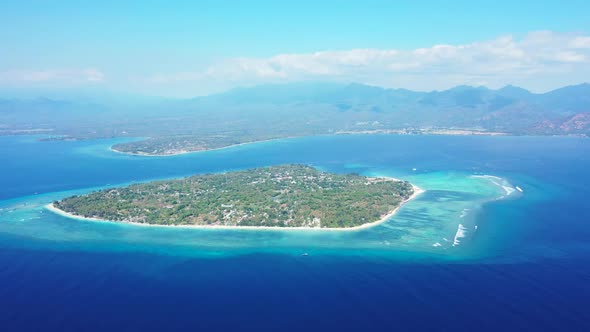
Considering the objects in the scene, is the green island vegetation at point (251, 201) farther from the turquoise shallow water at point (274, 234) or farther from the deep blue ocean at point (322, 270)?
the deep blue ocean at point (322, 270)

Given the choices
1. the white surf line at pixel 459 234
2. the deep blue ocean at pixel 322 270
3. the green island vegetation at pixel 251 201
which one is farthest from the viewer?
the green island vegetation at pixel 251 201

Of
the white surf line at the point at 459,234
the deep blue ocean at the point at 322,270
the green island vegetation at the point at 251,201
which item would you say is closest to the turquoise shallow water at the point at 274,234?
the white surf line at the point at 459,234

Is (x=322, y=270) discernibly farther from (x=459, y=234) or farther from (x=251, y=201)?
(x=251, y=201)

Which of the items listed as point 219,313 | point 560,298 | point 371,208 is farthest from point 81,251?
point 560,298

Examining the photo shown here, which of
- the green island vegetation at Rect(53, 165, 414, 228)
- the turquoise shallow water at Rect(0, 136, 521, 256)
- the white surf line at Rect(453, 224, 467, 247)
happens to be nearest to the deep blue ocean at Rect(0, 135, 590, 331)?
the turquoise shallow water at Rect(0, 136, 521, 256)

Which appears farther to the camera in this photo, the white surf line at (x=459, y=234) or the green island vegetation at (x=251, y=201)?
the green island vegetation at (x=251, y=201)

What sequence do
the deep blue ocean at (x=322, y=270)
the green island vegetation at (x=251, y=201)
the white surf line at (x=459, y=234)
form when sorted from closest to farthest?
the deep blue ocean at (x=322, y=270), the white surf line at (x=459, y=234), the green island vegetation at (x=251, y=201)

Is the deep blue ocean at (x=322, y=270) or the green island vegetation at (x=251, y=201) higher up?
the green island vegetation at (x=251, y=201)
